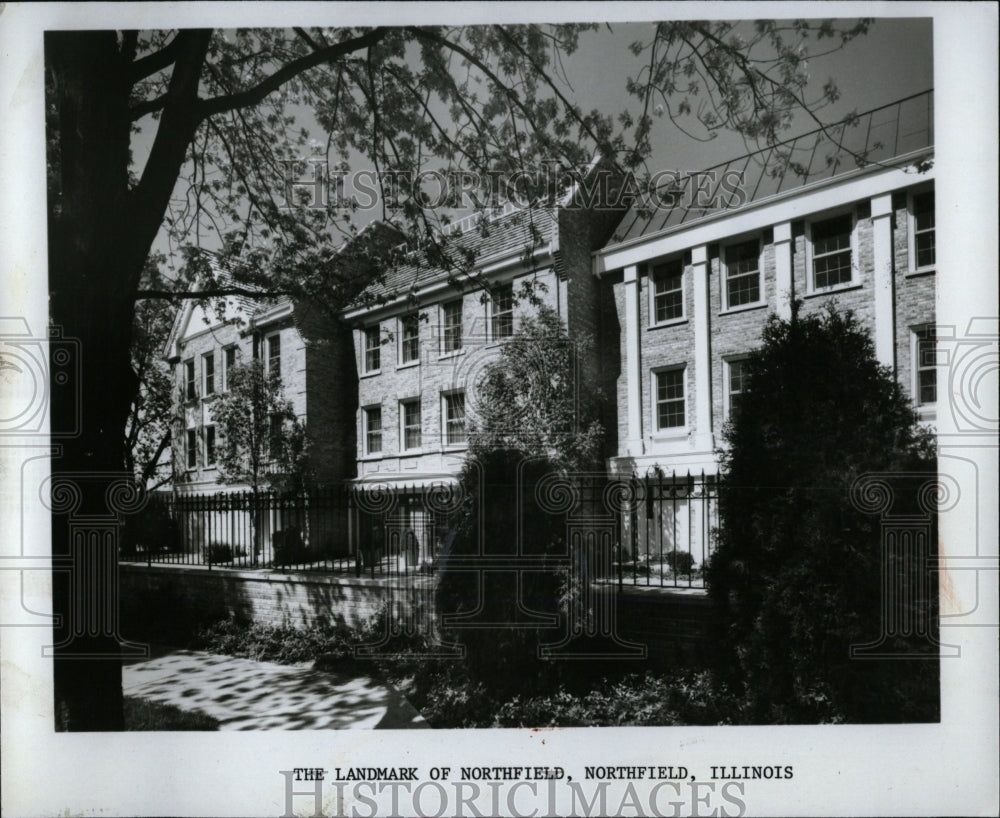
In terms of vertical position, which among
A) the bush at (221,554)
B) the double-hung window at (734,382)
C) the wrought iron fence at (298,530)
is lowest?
the bush at (221,554)

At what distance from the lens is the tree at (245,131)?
353 centimetres

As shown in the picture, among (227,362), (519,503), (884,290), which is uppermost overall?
(884,290)

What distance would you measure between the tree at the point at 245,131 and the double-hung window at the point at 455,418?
3.18 ft

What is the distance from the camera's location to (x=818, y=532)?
11.1 feet

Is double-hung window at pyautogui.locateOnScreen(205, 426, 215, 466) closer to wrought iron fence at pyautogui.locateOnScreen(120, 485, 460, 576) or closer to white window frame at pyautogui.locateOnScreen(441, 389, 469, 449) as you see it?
wrought iron fence at pyautogui.locateOnScreen(120, 485, 460, 576)

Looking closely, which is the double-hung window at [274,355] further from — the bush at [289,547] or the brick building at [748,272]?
the brick building at [748,272]

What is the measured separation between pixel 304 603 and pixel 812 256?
436cm

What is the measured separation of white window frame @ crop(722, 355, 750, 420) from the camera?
358 centimetres

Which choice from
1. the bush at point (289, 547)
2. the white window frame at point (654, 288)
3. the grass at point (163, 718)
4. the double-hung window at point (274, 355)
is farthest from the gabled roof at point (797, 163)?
the grass at point (163, 718)

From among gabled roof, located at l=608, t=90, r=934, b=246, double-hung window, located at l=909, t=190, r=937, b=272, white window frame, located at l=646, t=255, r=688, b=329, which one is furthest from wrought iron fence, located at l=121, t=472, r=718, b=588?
double-hung window, located at l=909, t=190, r=937, b=272

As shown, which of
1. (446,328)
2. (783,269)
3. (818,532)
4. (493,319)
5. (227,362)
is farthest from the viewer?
(227,362)

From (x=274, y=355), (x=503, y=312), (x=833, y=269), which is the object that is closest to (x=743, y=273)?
(x=833, y=269)

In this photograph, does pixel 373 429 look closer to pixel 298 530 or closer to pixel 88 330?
pixel 298 530

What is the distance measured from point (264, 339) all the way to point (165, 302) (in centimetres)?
70
